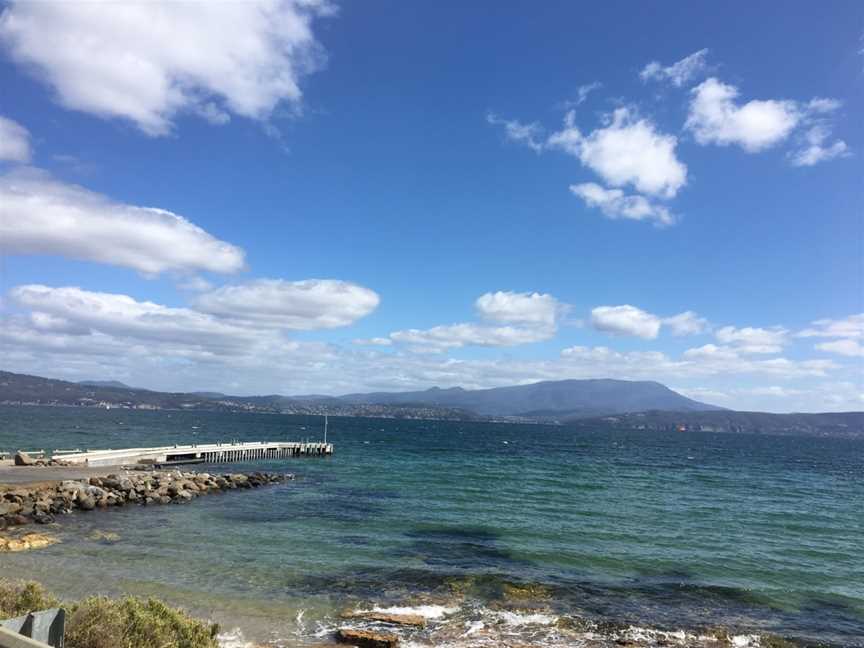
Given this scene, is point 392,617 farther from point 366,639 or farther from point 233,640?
point 233,640

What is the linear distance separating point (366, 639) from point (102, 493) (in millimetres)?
25896

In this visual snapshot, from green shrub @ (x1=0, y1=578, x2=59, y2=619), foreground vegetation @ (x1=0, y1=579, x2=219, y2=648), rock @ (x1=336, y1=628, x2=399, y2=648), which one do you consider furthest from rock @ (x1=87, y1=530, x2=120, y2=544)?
green shrub @ (x1=0, y1=578, x2=59, y2=619)

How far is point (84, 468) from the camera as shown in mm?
44594

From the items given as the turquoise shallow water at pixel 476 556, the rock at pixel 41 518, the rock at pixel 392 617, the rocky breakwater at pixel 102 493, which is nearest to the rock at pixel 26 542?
the rocky breakwater at pixel 102 493

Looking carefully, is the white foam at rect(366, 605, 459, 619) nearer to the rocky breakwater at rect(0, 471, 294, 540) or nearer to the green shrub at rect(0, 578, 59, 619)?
the green shrub at rect(0, 578, 59, 619)

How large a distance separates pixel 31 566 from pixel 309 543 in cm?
1096

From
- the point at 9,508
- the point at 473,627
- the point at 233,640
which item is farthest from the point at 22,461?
the point at 473,627

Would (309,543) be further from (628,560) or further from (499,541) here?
(628,560)

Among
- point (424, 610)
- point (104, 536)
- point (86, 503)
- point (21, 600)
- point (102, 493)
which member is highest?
point (21, 600)

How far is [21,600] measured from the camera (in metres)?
10.5

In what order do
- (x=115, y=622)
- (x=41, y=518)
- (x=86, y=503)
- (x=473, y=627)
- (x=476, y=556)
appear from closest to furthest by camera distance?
(x=115, y=622) → (x=473, y=627) → (x=476, y=556) → (x=41, y=518) → (x=86, y=503)

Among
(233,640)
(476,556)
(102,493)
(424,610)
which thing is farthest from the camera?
(102,493)

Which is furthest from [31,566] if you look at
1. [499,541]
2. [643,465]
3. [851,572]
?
[643,465]

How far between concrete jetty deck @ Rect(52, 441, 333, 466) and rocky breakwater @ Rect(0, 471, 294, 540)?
9.75 meters
